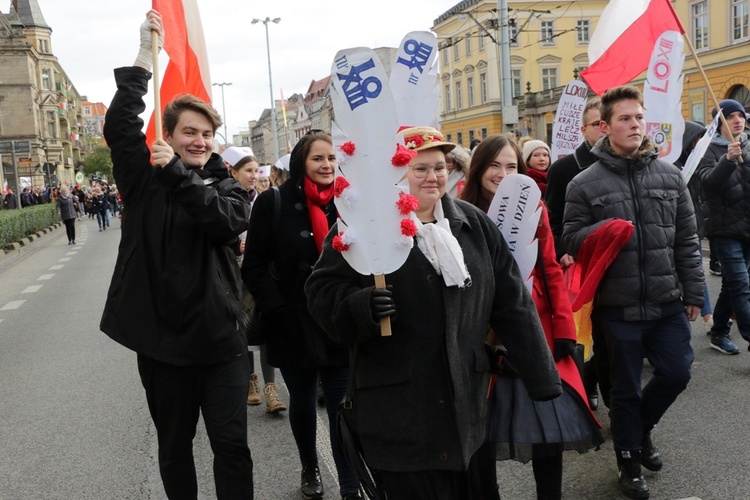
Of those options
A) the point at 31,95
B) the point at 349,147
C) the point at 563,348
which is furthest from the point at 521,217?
the point at 31,95

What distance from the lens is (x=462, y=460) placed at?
2689 millimetres

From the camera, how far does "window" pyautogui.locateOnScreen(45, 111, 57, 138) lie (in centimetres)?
9244

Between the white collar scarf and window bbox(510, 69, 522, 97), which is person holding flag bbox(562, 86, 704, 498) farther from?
window bbox(510, 69, 522, 97)

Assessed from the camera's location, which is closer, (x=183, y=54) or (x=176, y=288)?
(x=176, y=288)

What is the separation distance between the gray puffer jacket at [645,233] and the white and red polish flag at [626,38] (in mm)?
2336

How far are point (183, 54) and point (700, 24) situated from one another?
36300mm

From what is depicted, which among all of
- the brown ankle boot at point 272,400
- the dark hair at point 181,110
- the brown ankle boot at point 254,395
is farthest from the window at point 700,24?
the dark hair at point 181,110

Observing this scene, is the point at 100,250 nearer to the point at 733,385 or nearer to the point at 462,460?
the point at 733,385

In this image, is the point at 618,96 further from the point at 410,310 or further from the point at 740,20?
the point at 740,20

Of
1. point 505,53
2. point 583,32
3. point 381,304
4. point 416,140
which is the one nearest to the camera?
point 381,304

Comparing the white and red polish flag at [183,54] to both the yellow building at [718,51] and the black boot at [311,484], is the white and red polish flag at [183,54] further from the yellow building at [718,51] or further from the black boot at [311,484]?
the yellow building at [718,51]

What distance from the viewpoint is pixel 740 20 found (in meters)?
33.2

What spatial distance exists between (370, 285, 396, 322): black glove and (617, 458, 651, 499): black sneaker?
2026 mm

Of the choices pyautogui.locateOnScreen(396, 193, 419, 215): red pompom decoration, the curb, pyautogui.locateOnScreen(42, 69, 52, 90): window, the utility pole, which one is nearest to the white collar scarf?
pyautogui.locateOnScreen(396, 193, 419, 215): red pompom decoration
